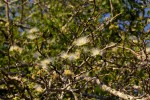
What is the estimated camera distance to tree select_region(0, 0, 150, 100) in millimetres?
4422

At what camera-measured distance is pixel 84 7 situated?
773 centimetres

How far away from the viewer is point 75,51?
5.41 m

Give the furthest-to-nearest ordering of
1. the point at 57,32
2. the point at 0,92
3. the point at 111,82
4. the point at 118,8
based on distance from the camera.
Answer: the point at 118,8 → the point at 0,92 → the point at 57,32 → the point at 111,82

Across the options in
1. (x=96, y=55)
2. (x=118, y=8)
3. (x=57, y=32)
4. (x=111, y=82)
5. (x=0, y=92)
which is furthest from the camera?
(x=118, y=8)

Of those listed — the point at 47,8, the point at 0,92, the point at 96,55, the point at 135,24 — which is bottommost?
the point at 96,55

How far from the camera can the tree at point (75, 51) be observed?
4422mm

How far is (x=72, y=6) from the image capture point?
7.64 metres

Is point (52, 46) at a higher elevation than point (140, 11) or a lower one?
lower

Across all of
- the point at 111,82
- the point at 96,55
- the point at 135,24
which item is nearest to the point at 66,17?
the point at 135,24

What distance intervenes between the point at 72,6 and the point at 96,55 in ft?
11.4

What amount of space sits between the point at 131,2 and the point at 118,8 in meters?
0.62

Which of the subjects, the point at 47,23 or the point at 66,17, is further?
the point at 66,17

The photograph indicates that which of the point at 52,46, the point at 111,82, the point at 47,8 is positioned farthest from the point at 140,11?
the point at 111,82

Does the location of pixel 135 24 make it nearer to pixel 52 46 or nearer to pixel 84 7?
pixel 84 7
